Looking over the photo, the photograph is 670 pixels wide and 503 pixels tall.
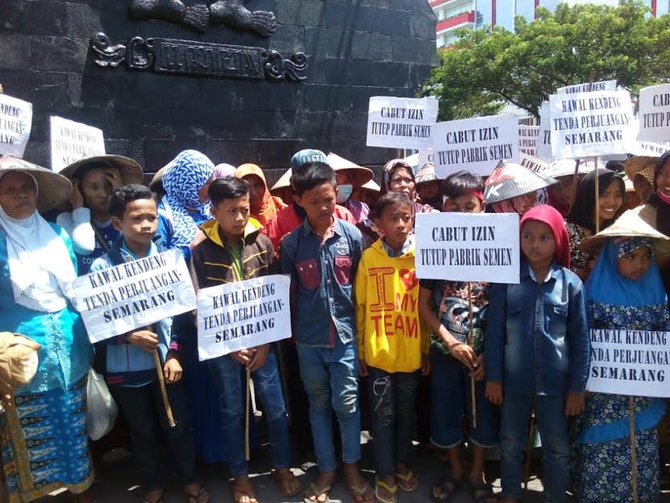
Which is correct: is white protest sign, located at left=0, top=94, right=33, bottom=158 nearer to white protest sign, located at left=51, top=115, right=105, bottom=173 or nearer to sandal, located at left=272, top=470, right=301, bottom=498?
white protest sign, located at left=51, top=115, right=105, bottom=173

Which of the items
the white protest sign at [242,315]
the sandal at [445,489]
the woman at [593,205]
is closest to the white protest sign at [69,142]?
the white protest sign at [242,315]

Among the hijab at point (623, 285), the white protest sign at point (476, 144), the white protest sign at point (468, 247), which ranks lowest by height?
the hijab at point (623, 285)

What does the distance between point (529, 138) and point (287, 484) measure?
3.83 meters

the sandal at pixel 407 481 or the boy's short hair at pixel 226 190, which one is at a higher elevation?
the boy's short hair at pixel 226 190

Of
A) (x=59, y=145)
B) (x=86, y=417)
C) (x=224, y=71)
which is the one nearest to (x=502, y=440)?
(x=86, y=417)

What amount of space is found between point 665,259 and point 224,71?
3945mm

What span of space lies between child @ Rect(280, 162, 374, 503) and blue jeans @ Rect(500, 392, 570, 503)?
0.78 meters

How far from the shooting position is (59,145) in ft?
12.4

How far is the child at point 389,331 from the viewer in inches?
129

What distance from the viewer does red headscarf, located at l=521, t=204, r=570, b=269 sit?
296 cm

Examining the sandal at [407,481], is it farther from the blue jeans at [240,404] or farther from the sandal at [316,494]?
the blue jeans at [240,404]

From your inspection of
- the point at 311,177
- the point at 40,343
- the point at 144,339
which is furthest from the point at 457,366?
Result: the point at 40,343

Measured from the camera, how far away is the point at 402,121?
490cm

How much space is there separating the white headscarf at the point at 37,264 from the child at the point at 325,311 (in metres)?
1.13
